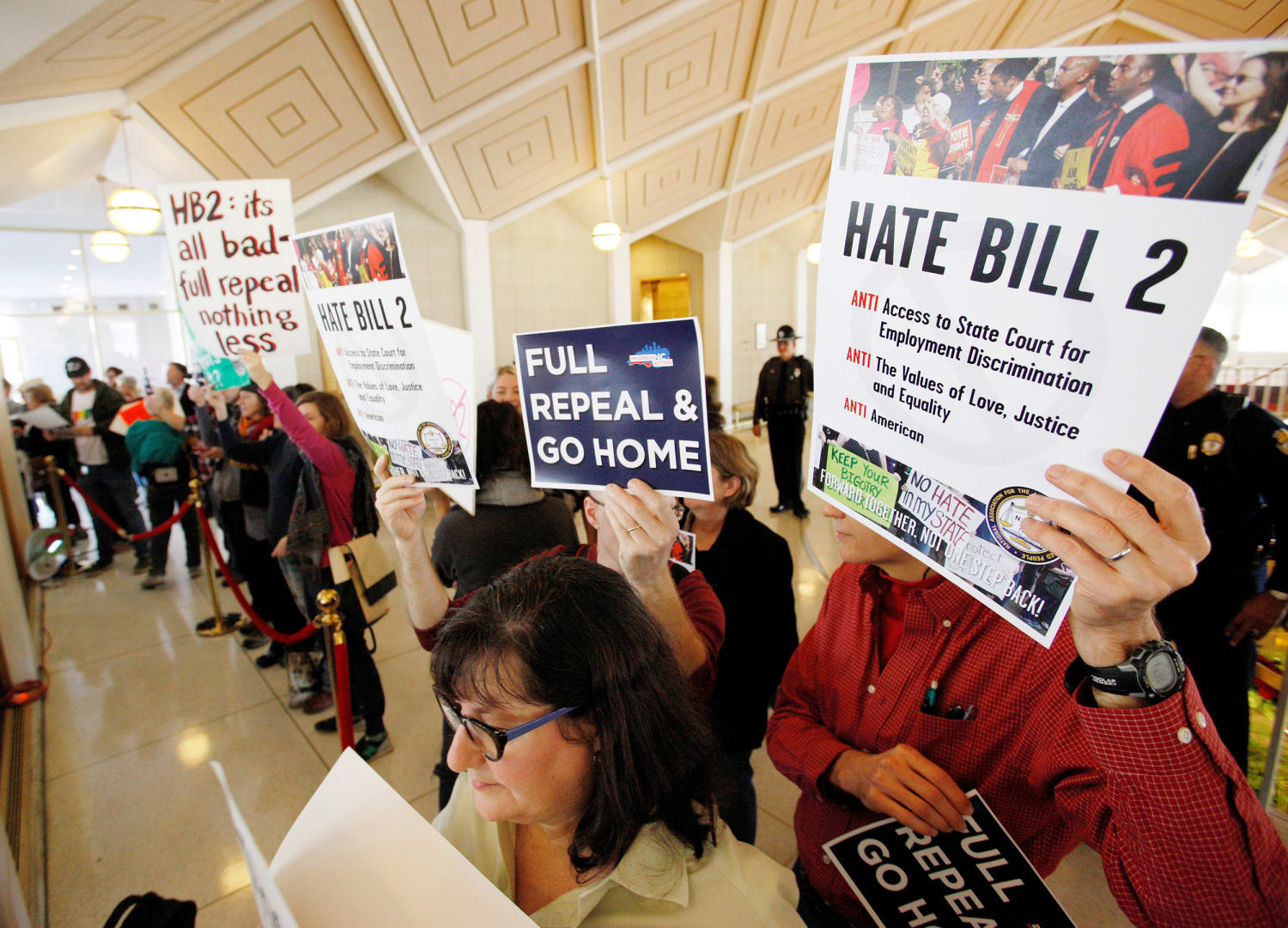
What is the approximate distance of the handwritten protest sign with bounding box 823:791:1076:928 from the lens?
3.69 ft

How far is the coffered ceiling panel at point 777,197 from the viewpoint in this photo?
11812 millimetres

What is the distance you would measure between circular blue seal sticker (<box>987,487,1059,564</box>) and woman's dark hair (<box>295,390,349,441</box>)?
3.33 meters

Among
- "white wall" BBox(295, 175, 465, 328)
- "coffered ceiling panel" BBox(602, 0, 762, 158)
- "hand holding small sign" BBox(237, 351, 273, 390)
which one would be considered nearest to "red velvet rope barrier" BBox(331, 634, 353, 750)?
"hand holding small sign" BBox(237, 351, 273, 390)

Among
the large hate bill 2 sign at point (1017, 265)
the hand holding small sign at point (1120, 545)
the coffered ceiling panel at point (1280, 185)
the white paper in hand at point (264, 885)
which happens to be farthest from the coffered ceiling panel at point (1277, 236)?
the white paper in hand at point (264, 885)

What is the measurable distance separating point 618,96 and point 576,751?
8136mm

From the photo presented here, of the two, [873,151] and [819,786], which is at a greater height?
[873,151]

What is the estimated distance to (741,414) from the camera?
613 inches

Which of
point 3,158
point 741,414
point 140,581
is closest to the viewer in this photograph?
point 3,158

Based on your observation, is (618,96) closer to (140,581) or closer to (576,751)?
(140,581)

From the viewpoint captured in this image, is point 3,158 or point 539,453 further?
point 3,158

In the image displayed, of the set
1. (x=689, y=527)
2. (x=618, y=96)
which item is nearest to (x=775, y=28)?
(x=618, y=96)

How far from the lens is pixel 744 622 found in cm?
218

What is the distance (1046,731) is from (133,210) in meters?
7.31

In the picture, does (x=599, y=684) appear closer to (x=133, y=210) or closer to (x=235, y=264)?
(x=235, y=264)
